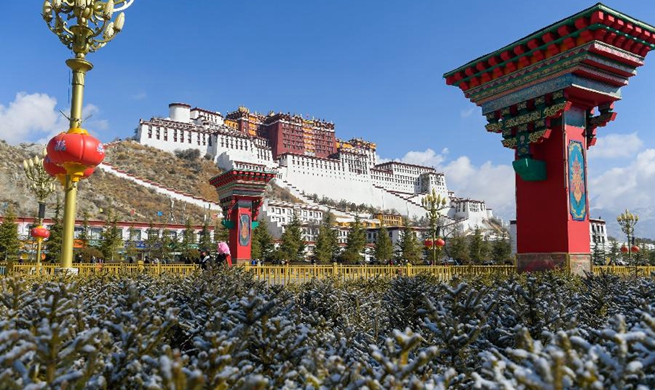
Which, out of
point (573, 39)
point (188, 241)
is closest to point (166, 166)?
point (188, 241)

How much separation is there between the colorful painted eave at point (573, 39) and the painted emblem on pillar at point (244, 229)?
51.0 ft

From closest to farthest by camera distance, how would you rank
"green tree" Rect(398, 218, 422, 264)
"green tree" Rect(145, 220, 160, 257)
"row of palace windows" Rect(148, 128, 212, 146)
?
"green tree" Rect(145, 220, 160, 257) → "green tree" Rect(398, 218, 422, 264) → "row of palace windows" Rect(148, 128, 212, 146)

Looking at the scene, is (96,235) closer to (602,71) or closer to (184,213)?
(184,213)

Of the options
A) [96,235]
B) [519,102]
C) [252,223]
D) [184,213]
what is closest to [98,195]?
[184,213]

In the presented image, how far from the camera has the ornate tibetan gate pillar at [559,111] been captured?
10289 millimetres

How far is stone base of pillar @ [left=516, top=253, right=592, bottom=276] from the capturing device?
10634 mm

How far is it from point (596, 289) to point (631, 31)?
699 centimetres

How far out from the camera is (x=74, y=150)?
9336mm

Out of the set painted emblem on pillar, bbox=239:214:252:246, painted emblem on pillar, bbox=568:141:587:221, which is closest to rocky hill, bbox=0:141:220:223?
painted emblem on pillar, bbox=239:214:252:246

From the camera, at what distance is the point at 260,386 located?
6.30 feet

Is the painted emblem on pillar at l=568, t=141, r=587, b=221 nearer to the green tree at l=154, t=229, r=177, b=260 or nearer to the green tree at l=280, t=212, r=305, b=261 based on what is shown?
the green tree at l=280, t=212, r=305, b=261

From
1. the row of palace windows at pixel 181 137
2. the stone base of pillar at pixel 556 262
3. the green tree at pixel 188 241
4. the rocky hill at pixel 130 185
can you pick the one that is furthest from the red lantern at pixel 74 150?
the row of palace windows at pixel 181 137

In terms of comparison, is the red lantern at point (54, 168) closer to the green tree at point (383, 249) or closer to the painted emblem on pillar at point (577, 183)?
the painted emblem on pillar at point (577, 183)

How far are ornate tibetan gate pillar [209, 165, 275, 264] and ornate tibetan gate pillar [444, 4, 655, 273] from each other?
49.9 ft
